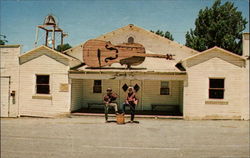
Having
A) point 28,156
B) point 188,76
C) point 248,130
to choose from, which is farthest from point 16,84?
point 248,130

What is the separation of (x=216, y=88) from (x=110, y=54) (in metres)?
7.01

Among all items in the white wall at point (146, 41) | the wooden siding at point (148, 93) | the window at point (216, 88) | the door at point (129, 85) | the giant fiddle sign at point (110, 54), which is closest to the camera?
the window at point (216, 88)

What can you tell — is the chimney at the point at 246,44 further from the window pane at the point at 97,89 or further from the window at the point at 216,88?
the window pane at the point at 97,89

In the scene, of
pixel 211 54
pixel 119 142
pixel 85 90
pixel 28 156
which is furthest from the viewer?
pixel 85 90

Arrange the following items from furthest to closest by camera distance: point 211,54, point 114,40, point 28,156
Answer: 1. point 114,40
2. point 211,54
3. point 28,156

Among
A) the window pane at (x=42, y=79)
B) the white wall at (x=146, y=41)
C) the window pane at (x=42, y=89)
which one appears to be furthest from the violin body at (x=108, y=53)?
the window pane at (x=42, y=89)

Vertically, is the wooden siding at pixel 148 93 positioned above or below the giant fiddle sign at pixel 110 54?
below

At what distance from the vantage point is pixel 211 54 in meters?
13.0

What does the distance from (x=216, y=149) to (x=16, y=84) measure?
12626 millimetres

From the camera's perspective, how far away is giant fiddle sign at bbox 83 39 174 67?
14.4m

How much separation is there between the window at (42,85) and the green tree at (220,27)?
70.5 ft

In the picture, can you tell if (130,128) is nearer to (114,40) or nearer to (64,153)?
(64,153)

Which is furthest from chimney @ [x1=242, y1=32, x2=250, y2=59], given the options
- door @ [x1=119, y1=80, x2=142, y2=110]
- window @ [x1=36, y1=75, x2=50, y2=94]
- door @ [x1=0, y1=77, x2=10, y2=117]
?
door @ [x1=0, y1=77, x2=10, y2=117]

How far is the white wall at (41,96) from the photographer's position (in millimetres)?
13969
